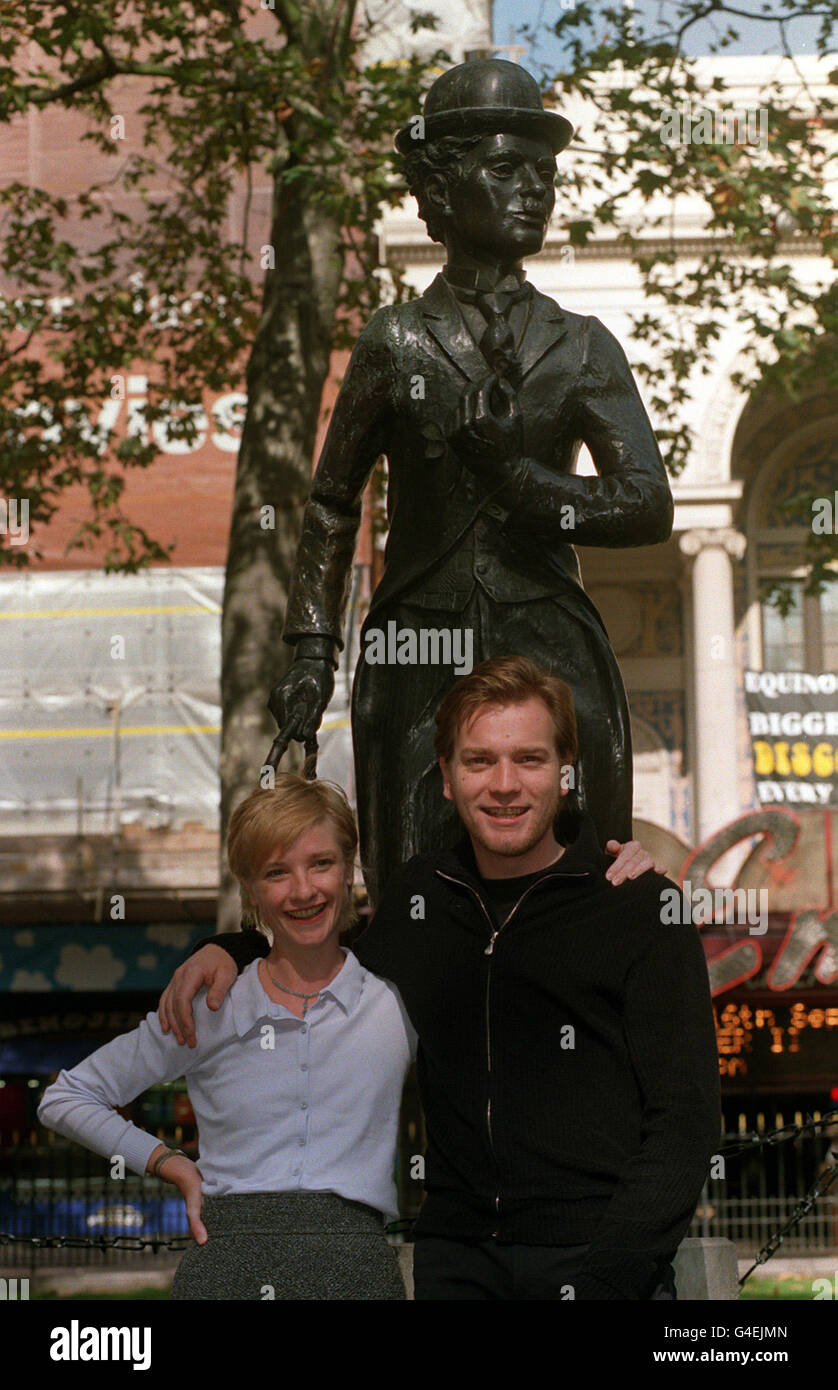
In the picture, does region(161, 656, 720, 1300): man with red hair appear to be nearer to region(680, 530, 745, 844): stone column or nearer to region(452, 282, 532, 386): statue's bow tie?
region(452, 282, 532, 386): statue's bow tie

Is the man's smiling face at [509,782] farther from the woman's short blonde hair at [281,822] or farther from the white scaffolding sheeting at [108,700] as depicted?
the white scaffolding sheeting at [108,700]

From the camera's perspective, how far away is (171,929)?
21953 millimetres

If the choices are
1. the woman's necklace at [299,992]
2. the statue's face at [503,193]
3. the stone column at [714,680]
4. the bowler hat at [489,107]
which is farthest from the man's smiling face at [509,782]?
the stone column at [714,680]

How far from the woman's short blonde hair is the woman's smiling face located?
14mm

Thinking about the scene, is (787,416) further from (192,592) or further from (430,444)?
(430,444)

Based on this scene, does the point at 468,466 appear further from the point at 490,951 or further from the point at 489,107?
the point at 490,951

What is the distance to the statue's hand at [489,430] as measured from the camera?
4688 mm

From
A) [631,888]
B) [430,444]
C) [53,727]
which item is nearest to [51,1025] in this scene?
[53,727]

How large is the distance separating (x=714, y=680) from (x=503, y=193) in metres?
19.0

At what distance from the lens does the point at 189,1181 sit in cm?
354

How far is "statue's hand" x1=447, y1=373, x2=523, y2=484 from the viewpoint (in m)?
4.69

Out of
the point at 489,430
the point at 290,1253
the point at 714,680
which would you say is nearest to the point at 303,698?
the point at 489,430
